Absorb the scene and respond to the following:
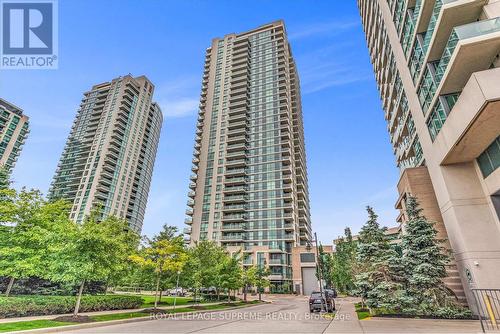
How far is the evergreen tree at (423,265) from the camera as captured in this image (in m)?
16.5

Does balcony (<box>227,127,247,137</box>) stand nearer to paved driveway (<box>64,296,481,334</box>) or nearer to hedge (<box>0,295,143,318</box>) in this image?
hedge (<box>0,295,143,318</box>)

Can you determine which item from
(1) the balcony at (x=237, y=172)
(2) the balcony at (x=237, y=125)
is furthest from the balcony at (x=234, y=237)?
(2) the balcony at (x=237, y=125)

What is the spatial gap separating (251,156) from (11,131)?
7562 centimetres

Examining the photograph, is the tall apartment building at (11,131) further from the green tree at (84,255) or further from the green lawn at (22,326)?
the green lawn at (22,326)

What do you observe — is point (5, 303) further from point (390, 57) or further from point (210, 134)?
point (210, 134)

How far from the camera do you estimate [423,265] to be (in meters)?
16.8

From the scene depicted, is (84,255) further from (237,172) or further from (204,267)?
(237,172)

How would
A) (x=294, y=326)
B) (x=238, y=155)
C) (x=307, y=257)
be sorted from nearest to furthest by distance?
1. (x=294, y=326)
2. (x=307, y=257)
3. (x=238, y=155)

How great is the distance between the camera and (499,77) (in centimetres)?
1312

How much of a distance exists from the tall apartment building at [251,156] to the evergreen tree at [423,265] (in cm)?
4791

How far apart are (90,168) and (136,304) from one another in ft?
248

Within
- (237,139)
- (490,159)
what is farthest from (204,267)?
(237,139)

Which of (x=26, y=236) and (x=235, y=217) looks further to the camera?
(x=235, y=217)

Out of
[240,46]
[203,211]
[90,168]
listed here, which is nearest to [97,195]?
[90,168]
